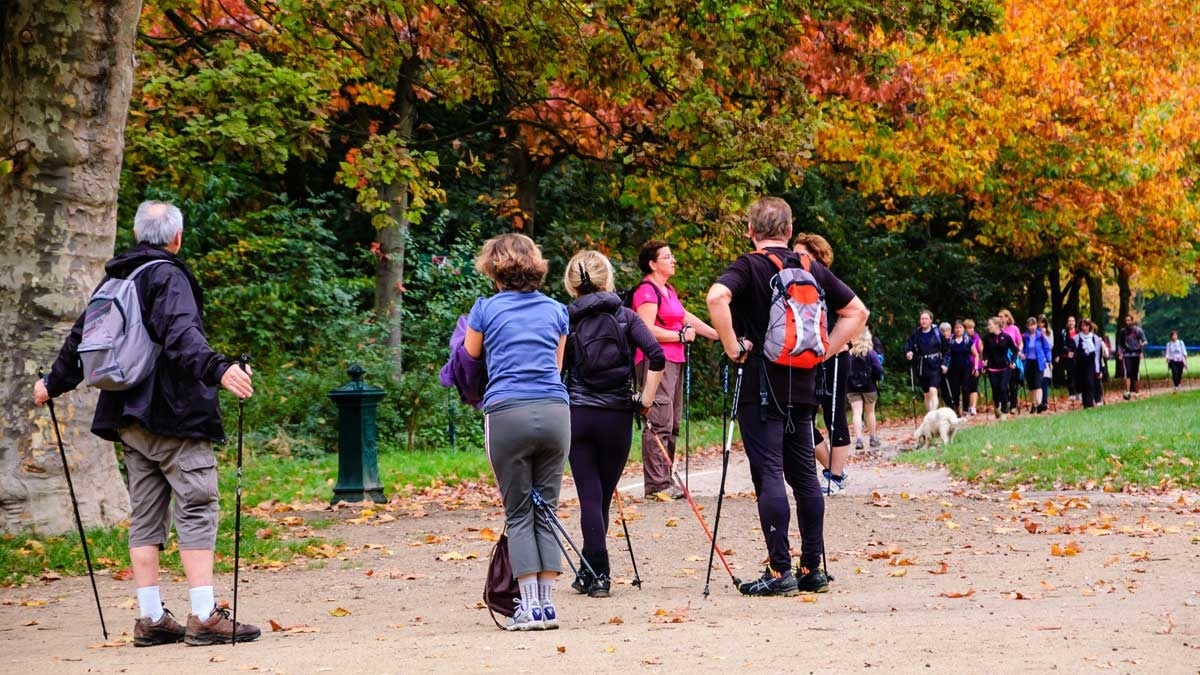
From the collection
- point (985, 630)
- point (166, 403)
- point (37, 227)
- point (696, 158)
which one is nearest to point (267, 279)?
point (696, 158)

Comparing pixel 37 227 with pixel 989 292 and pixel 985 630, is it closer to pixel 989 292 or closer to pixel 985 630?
pixel 985 630

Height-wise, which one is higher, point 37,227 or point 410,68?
point 410,68

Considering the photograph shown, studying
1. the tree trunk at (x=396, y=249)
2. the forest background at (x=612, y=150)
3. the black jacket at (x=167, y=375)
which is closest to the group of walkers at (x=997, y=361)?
the forest background at (x=612, y=150)

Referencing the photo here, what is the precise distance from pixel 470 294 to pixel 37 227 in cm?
1129

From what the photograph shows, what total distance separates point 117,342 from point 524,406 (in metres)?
1.80

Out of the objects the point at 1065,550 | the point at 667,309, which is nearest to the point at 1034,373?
the point at 667,309

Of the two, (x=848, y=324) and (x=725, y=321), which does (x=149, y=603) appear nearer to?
(x=725, y=321)

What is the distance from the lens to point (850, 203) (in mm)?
34156

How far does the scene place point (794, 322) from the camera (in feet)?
24.3

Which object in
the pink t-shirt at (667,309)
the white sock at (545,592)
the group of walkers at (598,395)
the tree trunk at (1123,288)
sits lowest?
A: the white sock at (545,592)

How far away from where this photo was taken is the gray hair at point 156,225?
6559 millimetres

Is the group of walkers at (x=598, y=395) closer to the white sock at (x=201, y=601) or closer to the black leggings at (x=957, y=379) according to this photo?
the white sock at (x=201, y=601)

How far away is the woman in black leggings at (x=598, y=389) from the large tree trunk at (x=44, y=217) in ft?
14.1

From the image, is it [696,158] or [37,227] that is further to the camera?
[696,158]
